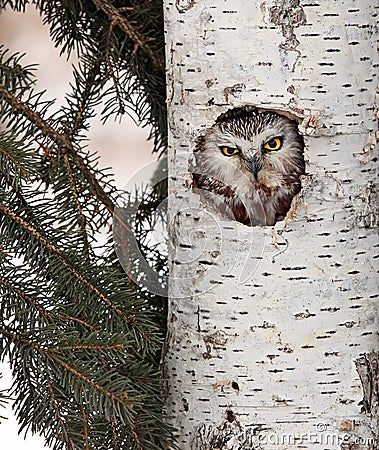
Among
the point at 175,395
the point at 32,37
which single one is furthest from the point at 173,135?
the point at 32,37

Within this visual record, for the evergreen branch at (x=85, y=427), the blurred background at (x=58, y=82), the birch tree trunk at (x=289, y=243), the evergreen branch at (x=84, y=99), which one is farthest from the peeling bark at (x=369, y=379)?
the blurred background at (x=58, y=82)

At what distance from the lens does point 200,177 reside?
2.49ft

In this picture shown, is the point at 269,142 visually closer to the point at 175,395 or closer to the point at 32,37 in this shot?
the point at 175,395

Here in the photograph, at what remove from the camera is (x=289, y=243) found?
2.39ft

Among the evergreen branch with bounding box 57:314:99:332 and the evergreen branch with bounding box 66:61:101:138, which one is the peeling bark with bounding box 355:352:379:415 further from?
the evergreen branch with bounding box 66:61:101:138

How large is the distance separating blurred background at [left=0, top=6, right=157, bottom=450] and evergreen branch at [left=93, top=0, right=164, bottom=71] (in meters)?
0.88

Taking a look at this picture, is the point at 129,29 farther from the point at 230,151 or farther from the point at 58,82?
the point at 58,82

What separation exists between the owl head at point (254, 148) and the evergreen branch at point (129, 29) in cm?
18

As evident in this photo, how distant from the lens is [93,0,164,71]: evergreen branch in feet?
2.73

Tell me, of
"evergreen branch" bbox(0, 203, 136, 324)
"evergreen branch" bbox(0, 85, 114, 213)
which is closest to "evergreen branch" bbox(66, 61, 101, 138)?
"evergreen branch" bbox(0, 85, 114, 213)

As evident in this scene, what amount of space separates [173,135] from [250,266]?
16cm

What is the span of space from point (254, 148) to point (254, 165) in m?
0.02

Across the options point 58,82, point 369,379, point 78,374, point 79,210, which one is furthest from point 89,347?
point 58,82

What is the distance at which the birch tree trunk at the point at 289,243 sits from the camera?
28.0 inches
